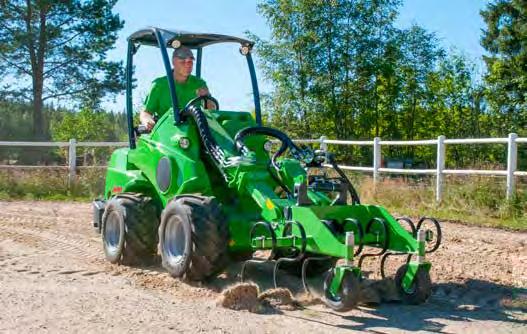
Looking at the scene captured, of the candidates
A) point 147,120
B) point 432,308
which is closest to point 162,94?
point 147,120

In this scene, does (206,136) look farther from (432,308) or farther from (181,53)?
(432,308)

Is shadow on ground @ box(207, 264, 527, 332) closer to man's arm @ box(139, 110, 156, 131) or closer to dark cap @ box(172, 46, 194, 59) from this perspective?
man's arm @ box(139, 110, 156, 131)

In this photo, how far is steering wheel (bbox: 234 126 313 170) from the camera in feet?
20.9

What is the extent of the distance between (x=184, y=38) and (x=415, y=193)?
7.38 meters

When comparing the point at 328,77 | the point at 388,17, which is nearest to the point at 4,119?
the point at 328,77

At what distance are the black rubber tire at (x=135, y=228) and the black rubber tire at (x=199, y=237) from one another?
2.84 ft

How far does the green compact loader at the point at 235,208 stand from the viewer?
217 inches

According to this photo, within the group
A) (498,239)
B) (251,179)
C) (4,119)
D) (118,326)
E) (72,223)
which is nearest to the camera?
(118,326)

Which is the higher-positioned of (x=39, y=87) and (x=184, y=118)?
(x=39, y=87)

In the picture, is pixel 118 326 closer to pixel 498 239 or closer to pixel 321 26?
pixel 498 239

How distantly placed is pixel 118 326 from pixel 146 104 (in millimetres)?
3624

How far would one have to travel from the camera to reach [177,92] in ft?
25.6

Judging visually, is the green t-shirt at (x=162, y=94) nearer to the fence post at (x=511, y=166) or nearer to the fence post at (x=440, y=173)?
the fence post at (x=511, y=166)

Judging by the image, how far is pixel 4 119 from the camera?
38.0 m
